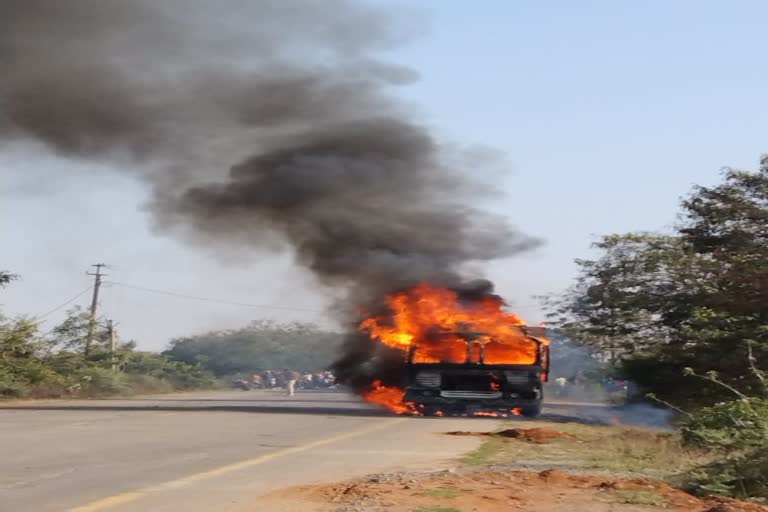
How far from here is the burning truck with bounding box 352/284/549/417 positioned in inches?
1035

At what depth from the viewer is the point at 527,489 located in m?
10.0

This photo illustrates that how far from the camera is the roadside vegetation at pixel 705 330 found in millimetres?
11414

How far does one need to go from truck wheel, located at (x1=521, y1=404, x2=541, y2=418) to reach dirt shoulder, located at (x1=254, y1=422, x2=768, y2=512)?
11343 millimetres

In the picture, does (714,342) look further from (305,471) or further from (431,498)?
(431,498)

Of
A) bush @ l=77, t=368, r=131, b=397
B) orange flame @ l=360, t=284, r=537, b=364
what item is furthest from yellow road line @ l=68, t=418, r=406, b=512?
bush @ l=77, t=368, r=131, b=397

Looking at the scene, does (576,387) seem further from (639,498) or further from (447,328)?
(639,498)

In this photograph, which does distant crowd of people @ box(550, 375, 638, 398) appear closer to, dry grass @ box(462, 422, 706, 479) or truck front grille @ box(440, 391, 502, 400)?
truck front grille @ box(440, 391, 502, 400)

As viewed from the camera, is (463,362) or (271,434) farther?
(463,362)

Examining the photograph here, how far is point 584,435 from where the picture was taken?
65.9 feet

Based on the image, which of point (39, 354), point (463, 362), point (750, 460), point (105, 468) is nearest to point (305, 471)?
point (105, 468)

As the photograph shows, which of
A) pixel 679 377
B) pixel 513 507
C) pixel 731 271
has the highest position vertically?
pixel 731 271

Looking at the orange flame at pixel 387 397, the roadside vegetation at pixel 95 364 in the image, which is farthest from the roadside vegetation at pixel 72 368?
the orange flame at pixel 387 397

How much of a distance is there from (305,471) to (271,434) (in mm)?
6816

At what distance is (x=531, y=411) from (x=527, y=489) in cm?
1697
